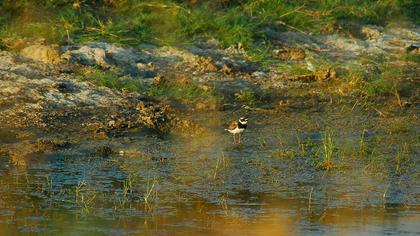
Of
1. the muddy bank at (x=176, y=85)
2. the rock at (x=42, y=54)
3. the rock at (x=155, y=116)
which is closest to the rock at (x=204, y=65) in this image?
the muddy bank at (x=176, y=85)

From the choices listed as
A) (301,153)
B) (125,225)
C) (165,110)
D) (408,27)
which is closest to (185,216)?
(125,225)

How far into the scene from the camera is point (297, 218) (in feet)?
26.8

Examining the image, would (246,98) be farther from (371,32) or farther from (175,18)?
(371,32)

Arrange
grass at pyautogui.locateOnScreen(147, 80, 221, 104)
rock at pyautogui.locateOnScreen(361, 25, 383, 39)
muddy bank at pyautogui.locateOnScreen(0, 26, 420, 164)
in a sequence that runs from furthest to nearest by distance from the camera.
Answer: rock at pyautogui.locateOnScreen(361, 25, 383, 39)
grass at pyautogui.locateOnScreen(147, 80, 221, 104)
muddy bank at pyautogui.locateOnScreen(0, 26, 420, 164)

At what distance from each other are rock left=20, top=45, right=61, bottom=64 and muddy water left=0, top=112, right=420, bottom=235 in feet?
5.06

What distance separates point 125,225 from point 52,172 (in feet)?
5.85

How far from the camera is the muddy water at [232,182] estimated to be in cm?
796

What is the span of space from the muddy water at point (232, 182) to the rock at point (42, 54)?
1.54 m

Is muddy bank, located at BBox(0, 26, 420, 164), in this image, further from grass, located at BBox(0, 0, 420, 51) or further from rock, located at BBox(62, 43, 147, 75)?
grass, located at BBox(0, 0, 420, 51)

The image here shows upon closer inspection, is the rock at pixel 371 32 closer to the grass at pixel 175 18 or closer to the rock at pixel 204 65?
the grass at pixel 175 18

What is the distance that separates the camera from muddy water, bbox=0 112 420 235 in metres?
7.96

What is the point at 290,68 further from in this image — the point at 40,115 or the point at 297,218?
the point at 297,218

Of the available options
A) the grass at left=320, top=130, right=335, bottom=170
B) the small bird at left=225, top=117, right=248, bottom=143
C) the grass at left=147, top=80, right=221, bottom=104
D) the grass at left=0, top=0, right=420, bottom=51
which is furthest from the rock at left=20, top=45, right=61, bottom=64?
the grass at left=320, top=130, right=335, bottom=170

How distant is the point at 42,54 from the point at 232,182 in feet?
11.0
